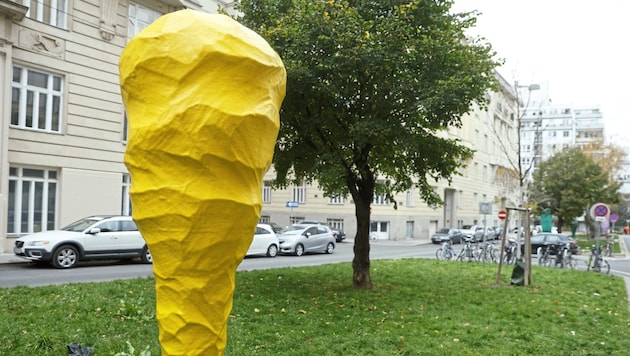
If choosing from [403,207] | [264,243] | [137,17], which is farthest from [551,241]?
[137,17]

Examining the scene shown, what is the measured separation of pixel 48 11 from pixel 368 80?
1332cm

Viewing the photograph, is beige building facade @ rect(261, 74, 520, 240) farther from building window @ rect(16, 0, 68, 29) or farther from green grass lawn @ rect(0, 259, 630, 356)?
green grass lawn @ rect(0, 259, 630, 356)

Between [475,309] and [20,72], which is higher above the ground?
[20,72]

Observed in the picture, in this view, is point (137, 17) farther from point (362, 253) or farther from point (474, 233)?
point (474, 233)

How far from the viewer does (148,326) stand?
21.9 ft

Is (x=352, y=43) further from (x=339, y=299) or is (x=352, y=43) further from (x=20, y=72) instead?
(x=20, y=72)

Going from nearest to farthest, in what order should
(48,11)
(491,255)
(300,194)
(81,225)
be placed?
(81,225) < (48,11) < (491,255) < (300,194)

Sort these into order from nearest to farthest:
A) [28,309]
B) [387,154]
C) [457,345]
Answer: [457,345]
[28,309]
[387,154]

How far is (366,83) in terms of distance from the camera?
9.70m

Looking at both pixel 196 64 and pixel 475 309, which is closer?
pixel 196 64

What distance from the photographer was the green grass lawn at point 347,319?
6.10m

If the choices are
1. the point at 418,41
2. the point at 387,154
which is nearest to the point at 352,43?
the point at 418,41

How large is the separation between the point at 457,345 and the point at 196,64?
530cm

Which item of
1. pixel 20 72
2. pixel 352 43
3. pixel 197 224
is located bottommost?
pixel 197 224
